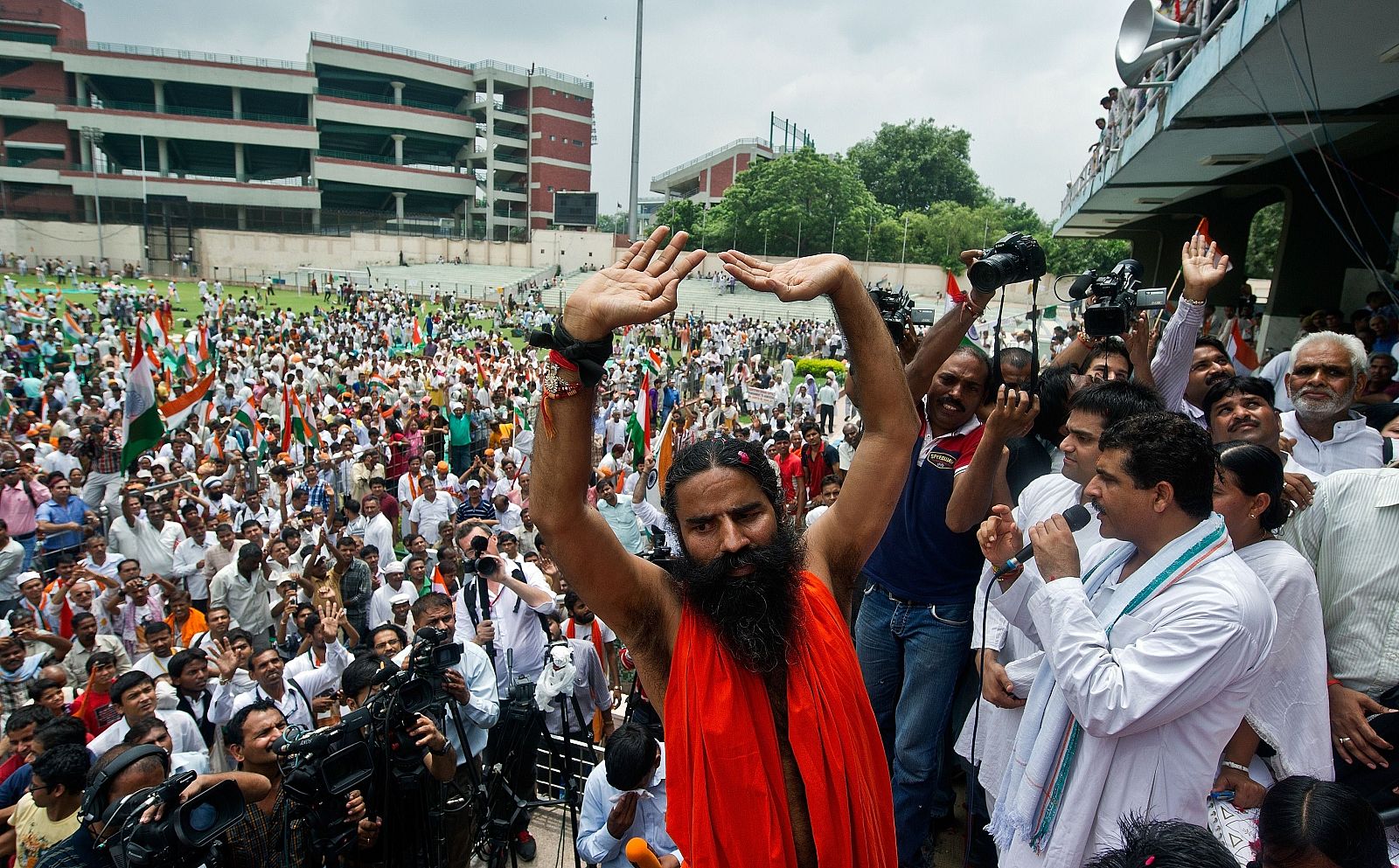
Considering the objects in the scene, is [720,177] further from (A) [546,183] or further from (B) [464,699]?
A: (B) [464,699]

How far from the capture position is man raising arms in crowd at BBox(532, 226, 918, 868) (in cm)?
178

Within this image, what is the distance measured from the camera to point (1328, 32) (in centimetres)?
510

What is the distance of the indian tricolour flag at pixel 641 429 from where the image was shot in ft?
43.1

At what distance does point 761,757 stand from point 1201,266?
3.15 m

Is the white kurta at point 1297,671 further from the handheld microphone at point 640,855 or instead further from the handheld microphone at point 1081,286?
the handheld microphone at point 640,855

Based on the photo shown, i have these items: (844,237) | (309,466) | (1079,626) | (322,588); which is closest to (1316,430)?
(1079,626)

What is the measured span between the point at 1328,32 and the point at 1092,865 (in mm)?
5613

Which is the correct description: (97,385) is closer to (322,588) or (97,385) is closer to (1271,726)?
(322,588)

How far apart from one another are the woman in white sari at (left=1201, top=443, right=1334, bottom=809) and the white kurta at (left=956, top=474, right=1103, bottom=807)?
0.53 metres

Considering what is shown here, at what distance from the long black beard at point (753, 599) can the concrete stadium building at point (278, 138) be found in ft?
207

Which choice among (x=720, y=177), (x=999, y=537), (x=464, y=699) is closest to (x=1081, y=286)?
Result: (x=999, y=537)

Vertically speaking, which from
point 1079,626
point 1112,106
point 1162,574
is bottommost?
point 1079,626

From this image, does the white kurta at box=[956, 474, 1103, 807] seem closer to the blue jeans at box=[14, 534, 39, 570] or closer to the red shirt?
the red shirt

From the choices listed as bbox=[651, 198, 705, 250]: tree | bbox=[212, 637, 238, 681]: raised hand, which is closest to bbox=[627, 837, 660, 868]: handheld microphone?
bbox=[212, 637, 238, 681]: raised hand
